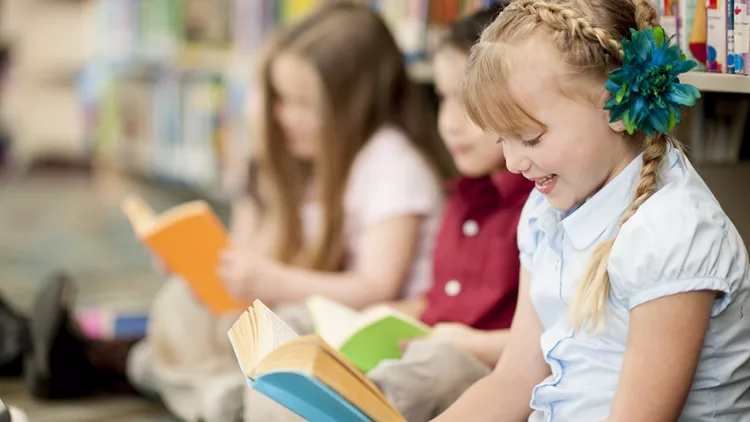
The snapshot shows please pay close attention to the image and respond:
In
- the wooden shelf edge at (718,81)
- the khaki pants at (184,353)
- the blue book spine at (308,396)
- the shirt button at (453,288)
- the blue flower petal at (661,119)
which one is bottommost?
the khaki pants at (184,353)

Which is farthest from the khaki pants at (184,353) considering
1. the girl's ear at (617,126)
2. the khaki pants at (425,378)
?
the girl's ear at (617,126)

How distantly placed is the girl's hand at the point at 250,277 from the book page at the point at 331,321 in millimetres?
220

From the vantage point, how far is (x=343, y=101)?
1650 millimetres

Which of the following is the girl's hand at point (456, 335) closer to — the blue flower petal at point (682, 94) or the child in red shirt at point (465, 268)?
the child in red shirt at point (465, 268)

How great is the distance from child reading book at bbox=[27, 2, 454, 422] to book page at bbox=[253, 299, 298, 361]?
73cm

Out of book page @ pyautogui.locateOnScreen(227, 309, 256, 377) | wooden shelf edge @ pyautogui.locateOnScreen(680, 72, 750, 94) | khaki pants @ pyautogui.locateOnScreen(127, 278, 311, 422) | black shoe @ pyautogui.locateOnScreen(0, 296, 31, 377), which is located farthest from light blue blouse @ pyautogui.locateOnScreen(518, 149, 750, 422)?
black shoe @ pyautogui.locateOnScreen(0, 296, 31, 377)

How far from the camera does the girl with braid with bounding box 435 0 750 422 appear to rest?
2.45ft

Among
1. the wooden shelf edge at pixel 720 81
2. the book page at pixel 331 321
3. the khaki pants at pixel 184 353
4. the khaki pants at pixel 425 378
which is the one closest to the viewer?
the wooden shelf edge at pixel 720 81

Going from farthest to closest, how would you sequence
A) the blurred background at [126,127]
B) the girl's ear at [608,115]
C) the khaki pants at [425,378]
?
the blurred background at [126,127] < the khaki pants at [425,378] < the girl's ear at [608,115]

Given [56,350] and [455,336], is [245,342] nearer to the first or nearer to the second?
[455,336]

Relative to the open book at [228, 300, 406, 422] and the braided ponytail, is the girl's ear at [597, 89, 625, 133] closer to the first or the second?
the braided ponytail

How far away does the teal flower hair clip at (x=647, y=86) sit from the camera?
775 mm

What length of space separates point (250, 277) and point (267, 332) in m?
0.80

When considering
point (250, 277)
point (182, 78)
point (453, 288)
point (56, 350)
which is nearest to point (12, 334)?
point (56, 350)
